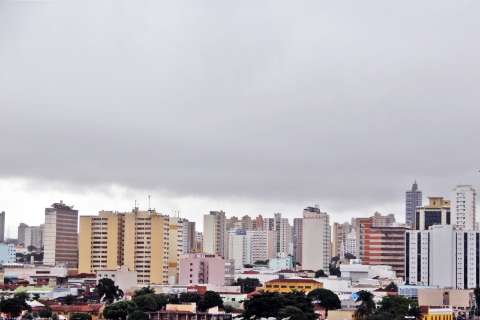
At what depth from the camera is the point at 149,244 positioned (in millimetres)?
56156

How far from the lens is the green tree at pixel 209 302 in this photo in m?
40.2

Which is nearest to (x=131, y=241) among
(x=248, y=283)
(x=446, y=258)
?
(x=248, y=283)

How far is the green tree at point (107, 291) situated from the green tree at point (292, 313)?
10.9 meters

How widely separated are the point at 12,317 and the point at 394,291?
1752 centimetres

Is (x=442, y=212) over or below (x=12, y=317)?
over

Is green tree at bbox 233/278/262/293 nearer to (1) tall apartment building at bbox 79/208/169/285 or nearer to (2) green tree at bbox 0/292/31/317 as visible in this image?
(1) tall apartment building at bbox 79/208/169/285

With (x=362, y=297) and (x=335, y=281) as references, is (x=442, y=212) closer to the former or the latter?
(x=335, y=281)

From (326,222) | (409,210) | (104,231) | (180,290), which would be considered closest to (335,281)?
(180,290)

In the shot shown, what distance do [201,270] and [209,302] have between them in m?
15.1

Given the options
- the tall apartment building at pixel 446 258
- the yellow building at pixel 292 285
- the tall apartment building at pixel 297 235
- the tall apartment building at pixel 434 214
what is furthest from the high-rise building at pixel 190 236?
the yellow building at pixel 292 285

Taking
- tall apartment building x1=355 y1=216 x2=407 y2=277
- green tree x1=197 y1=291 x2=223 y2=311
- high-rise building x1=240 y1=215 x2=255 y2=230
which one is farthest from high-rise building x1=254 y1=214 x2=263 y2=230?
green tree x1=197 y1=291 x2=223 y2=311

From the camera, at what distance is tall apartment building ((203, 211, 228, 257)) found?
3342 inches

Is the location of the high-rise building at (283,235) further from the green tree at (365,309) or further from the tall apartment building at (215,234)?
the green tree at (365,309)

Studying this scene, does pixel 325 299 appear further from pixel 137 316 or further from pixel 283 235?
pixel 283 235
